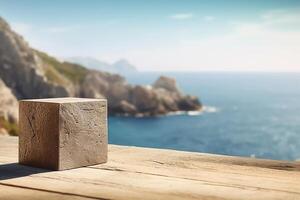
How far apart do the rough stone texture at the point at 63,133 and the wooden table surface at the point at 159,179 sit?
3.5 inches

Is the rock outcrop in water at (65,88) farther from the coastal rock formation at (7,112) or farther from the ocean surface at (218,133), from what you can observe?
the coastal rock formation at (7,112)

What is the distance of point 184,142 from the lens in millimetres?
62125

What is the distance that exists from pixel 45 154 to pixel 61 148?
0.17m

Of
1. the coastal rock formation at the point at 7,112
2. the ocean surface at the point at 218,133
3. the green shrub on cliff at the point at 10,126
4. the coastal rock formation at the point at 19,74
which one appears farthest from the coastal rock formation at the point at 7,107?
the coastal rock formation at the point at 19,74

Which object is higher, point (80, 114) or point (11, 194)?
point (80, 114)

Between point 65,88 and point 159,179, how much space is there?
84.8 metres

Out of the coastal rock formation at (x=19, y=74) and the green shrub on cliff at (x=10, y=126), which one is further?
the coastal rock formation at (x=19, y=74)

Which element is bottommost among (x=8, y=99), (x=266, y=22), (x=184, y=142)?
(x=184, y=142)

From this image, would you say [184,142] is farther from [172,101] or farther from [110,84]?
[110,84]

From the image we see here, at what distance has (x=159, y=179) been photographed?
9.98 feet

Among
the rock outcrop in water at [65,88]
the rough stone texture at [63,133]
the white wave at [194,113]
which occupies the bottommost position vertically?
the rough stone texture at [63,133]

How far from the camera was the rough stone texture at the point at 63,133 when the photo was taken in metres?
3.25

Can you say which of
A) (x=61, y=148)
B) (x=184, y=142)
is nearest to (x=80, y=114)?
(x=61, y=148)

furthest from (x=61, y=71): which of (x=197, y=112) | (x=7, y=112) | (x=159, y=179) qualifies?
(x=159, y=179)
